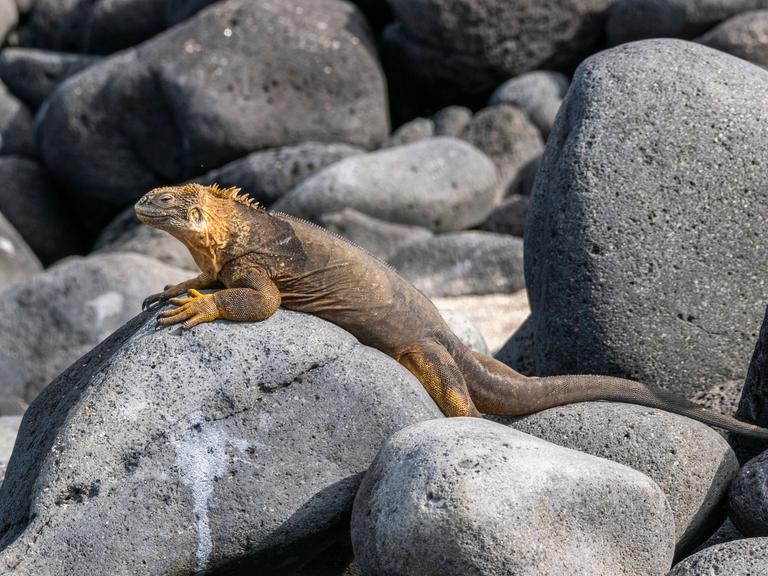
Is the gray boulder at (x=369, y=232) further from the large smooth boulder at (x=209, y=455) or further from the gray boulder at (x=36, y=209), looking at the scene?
the large smooth boulder at (x=209, y=455)

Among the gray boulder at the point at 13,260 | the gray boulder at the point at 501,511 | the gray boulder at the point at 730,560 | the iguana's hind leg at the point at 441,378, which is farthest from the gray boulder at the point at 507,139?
the gray boulder at the point at 730,560

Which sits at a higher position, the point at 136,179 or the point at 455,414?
the point at 455,414

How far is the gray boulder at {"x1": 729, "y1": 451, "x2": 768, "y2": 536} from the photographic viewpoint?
15.6 feet

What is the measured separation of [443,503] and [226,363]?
1150 mm

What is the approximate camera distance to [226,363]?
15.9 ft

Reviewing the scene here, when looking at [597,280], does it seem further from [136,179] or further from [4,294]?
[136,179]

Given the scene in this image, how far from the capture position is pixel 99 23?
60.5ft

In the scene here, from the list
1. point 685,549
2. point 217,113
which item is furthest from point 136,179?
point 685,549

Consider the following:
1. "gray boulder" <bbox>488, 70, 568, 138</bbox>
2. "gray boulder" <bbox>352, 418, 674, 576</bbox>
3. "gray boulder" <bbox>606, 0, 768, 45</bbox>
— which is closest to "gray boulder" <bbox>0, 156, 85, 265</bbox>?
"gray boulder" <bbox>488, 70, 568, 138</bbox>

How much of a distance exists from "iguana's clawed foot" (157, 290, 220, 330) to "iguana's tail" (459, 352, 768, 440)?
1235mm

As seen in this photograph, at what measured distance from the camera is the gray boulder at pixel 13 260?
12.9 meters

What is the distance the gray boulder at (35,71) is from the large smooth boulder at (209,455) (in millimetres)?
13882

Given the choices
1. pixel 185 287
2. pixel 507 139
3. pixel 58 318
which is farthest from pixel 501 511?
pixel 507 139

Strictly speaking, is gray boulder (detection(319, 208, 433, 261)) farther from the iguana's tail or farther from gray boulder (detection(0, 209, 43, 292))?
the iguana's tail
